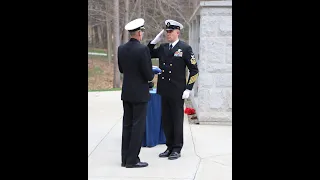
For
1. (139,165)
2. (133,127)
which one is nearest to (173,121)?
(133,127)

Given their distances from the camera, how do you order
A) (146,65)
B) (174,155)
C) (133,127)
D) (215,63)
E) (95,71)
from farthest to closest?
(95,71) < (215,63) < (174,155) < (133,127) < (146,65)

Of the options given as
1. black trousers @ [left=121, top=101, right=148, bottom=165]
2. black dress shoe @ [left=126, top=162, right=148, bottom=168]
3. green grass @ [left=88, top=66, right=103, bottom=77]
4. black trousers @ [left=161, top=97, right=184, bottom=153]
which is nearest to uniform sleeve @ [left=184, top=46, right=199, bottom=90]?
black trousers @ [left=161, top=97, right=184, bottom=153]

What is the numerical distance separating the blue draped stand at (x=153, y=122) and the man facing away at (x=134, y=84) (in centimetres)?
102

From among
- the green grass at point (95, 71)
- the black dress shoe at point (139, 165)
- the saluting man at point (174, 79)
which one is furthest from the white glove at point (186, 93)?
the green grass at point (95, 71)

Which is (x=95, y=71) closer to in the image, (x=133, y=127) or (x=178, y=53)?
(x=178, y=53)

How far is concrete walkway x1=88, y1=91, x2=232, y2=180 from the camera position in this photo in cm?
524

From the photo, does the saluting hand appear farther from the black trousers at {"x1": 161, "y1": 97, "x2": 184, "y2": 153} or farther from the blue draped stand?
the blue draped stand

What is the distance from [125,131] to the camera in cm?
564

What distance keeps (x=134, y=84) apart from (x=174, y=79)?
0.70m

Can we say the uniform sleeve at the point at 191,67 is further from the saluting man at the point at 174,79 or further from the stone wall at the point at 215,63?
the stone wall at the point at 215,63

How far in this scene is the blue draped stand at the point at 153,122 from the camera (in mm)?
6598

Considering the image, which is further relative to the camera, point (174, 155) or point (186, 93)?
point (174, 155)

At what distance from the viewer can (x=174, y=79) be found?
5930 mm

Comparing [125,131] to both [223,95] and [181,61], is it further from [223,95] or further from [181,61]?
[223,95]
